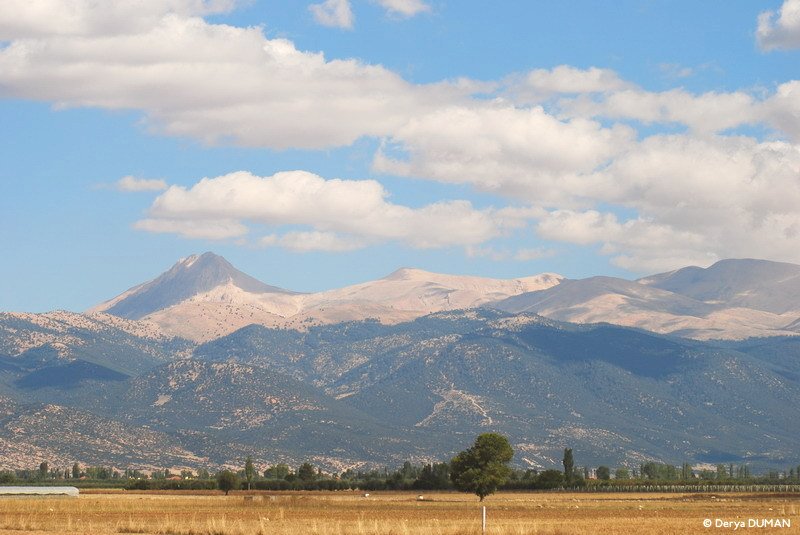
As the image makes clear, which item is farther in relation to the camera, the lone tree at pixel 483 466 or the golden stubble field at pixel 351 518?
the lone tree at pixel 483 466

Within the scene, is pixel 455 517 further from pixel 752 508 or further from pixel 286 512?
pixel 752 508

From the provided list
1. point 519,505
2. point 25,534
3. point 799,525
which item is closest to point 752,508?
point 519,505

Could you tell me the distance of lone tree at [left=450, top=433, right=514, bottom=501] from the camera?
173 metres

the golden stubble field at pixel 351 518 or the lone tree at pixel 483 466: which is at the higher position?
the lone tree at pixel 483 466

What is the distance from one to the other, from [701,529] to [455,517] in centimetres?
3434

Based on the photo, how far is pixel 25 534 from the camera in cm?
8244

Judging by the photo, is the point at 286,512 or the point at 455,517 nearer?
the point at 455,517

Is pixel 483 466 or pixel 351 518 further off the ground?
pixel 483 466

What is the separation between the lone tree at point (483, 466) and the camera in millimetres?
173000

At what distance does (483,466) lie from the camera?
17438 centimetres

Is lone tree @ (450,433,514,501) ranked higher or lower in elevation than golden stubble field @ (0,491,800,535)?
higher

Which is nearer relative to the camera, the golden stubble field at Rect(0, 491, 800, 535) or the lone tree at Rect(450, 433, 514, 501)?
the golden stubble field at Rect(0, 491, 800, 535)

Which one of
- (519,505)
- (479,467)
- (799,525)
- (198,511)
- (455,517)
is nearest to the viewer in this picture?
(799,525)

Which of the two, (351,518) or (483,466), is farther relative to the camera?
(483,466)
